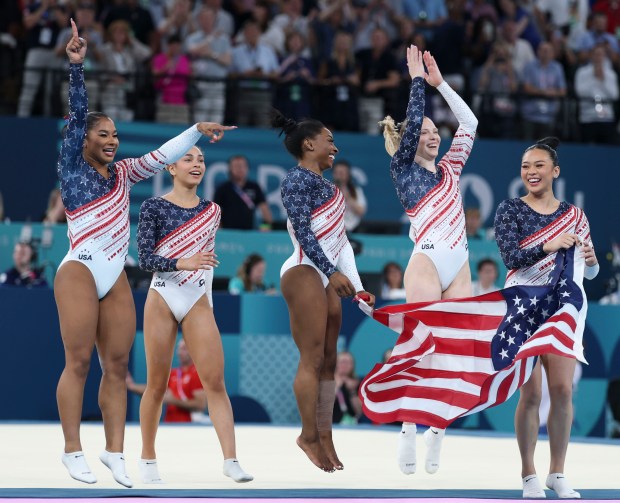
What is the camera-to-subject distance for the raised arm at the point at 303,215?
725 cm

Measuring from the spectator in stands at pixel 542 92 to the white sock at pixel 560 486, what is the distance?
327 inches

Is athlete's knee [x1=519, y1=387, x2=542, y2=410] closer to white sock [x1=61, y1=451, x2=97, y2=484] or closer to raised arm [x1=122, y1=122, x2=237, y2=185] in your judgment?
raised arm [x1=122, y1=122, x2=237, y2=185]

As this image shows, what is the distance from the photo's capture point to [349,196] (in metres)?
13.2

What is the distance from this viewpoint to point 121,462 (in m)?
6.93

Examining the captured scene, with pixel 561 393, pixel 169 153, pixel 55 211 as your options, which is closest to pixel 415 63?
pixel 169 153

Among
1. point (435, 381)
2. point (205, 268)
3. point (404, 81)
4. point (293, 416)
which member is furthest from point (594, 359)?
point (205, 268)

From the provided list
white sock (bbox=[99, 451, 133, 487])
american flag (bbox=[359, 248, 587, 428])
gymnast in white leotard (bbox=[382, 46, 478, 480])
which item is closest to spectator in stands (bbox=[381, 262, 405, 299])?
gymnast in white leotard (bbox=[382, 46, 478, 480])

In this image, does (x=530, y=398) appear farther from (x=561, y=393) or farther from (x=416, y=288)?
(x=416, y=288)

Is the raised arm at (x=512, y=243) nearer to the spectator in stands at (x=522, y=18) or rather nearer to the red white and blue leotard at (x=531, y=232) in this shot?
the red white and blue leotard at (x=531, y=232)

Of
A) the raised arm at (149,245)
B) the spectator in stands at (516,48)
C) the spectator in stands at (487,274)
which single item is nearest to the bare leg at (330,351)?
the raised arm at (149,245)

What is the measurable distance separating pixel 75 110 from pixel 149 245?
0.86m

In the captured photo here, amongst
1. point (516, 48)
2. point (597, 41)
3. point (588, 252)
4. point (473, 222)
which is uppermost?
point (597, 41)

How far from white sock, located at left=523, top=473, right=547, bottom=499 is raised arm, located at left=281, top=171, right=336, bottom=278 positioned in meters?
1.56

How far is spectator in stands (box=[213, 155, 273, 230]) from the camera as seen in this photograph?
12.9 meters
